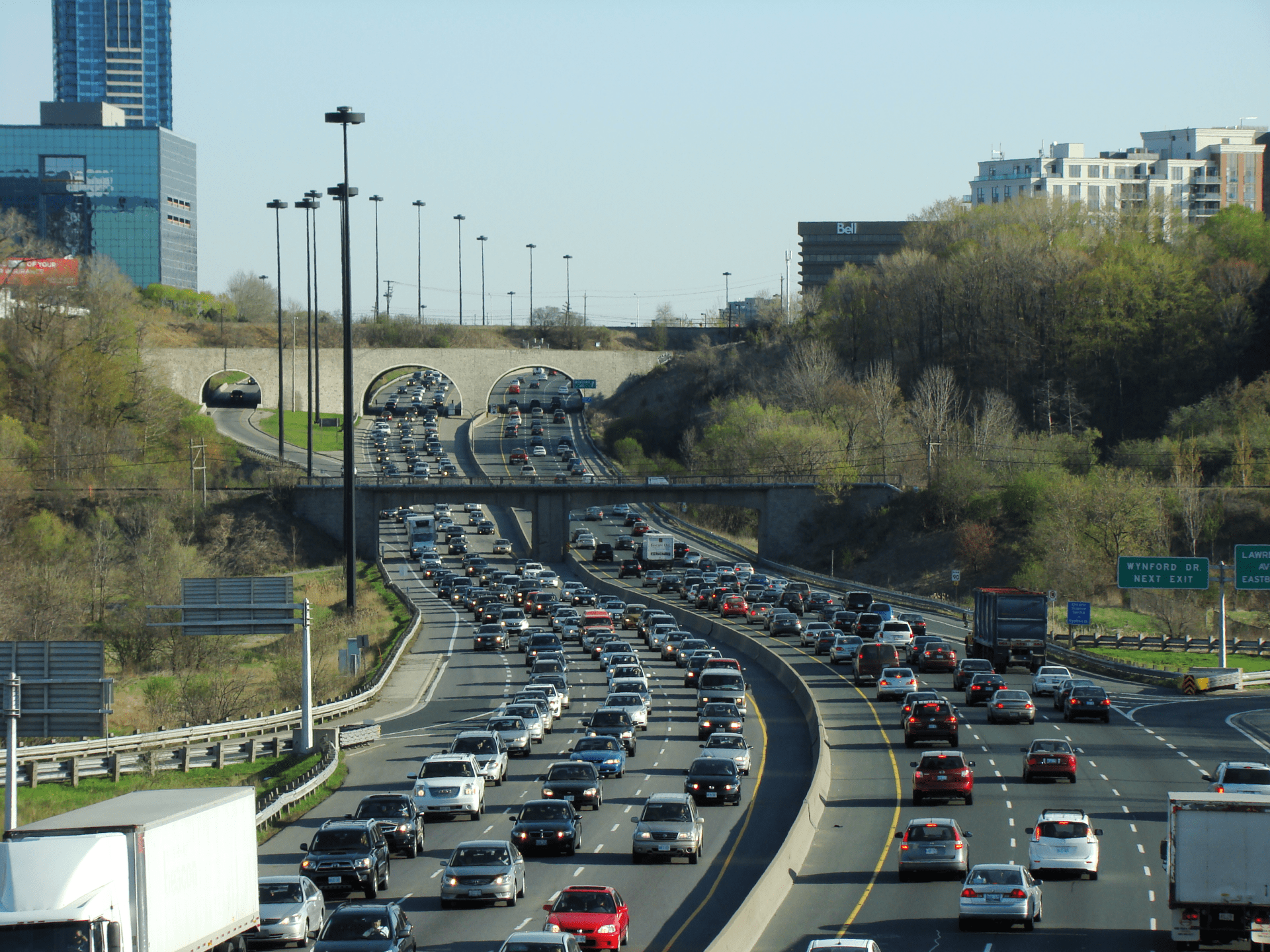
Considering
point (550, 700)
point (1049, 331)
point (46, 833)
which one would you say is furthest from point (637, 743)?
point (1049, 331)

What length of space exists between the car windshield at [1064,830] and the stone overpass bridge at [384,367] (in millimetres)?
122665

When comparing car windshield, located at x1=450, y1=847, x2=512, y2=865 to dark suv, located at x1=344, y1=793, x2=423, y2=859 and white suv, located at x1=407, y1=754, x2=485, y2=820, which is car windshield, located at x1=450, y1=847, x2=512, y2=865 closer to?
dark suv, located at x1=344, y1=793, x2=423, y2=859

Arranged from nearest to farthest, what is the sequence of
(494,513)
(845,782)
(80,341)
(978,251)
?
(845,782)
(80,341)
(494,513)
(978,251)

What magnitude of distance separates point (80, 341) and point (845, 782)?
86.0m

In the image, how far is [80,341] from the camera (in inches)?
4326

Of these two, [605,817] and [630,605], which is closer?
[605,817]

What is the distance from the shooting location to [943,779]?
119ft

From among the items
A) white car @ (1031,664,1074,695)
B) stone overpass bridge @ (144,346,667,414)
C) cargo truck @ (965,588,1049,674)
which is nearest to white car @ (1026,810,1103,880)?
white car @ (1031,664,1074,695)

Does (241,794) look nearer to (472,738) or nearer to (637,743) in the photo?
(472,738)

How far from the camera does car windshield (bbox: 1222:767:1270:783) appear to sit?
109ft

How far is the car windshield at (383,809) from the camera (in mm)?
31297

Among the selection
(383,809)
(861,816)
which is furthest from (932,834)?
(383,809)

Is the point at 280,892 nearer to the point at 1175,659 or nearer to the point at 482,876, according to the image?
the point at 482,876

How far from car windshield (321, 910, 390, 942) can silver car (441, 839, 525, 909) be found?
16.0 ft
